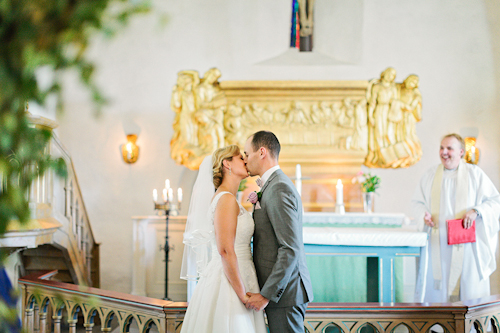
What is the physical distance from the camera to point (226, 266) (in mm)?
2078

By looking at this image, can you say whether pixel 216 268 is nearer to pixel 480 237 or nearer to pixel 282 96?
pixel 480 237

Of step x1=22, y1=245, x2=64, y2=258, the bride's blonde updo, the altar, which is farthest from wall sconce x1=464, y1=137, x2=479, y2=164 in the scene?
step x1=22, y1=245, x2=64, y2=258

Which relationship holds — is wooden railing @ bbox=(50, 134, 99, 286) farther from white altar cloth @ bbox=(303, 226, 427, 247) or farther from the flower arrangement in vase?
the flower arrangement in vase

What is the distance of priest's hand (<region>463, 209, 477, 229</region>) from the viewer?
3.71m

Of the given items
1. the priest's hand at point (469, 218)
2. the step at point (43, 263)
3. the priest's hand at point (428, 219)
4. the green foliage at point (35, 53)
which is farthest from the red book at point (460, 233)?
the step at point (43, 263)

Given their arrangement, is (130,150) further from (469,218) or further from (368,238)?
A: (469,218)

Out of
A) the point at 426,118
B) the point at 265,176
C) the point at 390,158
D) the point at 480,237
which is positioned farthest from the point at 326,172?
the point at 265,176

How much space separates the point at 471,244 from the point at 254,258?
2.61 metres

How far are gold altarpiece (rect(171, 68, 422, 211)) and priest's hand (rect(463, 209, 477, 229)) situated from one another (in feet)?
8.33

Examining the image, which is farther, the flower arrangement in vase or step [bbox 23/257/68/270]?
step [bbox 23/257/68/270]

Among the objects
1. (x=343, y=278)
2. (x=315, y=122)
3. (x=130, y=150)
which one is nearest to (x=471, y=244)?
(x=343, y=278)

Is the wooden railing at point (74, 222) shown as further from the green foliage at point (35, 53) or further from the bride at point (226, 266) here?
the green foliage at point (35, 53)

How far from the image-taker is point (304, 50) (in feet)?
24.6

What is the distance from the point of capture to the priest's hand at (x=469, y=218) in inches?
146
